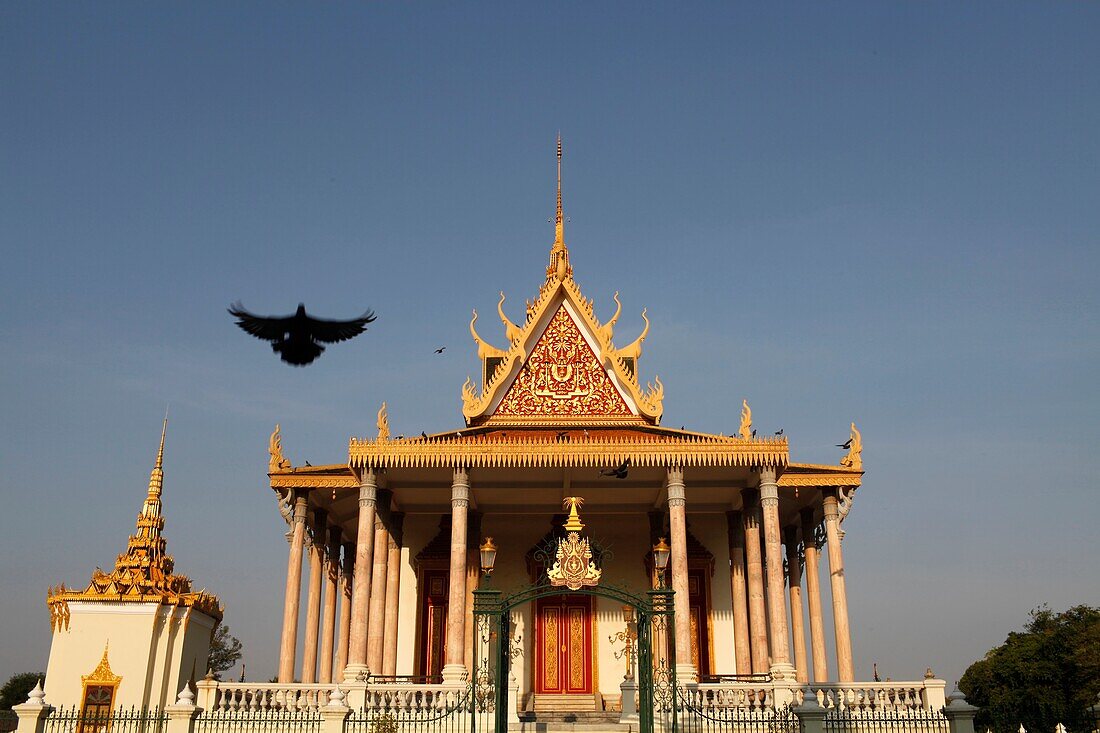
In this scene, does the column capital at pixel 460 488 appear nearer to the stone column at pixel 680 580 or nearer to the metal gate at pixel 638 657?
the stone column at pixel 680 580

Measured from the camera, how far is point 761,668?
2203 cm

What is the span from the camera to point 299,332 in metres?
14.1

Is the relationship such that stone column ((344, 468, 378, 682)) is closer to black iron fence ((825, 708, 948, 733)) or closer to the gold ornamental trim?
the gold ornamental trim

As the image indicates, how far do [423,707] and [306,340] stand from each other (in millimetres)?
7130

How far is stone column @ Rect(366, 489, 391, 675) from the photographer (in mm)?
20438

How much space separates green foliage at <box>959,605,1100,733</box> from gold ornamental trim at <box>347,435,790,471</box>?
2347 cm

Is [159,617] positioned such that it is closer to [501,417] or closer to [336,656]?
[336,656]

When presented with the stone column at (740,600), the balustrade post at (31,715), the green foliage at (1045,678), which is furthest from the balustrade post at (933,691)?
the green foliage at (1045,678)

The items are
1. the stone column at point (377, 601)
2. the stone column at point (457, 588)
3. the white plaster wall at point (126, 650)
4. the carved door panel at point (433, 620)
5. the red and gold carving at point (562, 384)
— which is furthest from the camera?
the carved door panel at point (433, 620)

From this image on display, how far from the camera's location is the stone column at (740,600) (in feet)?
78.8

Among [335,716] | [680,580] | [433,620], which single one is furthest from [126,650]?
Result: [680,580]

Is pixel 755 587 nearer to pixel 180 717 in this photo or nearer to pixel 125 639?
pixel 180 717

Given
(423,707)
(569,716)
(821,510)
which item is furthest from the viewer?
(821,510)

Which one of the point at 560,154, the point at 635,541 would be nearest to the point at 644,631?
the point at 635,541
